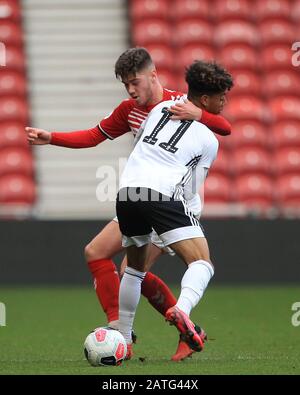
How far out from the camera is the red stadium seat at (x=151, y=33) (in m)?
13.7

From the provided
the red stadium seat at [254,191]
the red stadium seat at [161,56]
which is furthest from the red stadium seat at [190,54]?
the red stadium seat at [254,191]

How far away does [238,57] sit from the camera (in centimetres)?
1379

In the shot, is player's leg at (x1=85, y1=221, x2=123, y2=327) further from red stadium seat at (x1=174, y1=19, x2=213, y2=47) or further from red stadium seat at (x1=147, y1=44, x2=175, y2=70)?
red stadium seat at (x1=174, y1=19, x2=213, y2=47)

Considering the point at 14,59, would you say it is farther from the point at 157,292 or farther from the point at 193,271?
the point at 193,271

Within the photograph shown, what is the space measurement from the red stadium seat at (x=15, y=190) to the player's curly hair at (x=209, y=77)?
258 inches

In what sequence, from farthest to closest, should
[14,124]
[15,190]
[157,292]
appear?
[14,124], [15,190], [157,292]

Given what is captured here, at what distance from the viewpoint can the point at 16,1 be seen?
14.2 m

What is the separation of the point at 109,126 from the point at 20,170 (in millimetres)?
6420

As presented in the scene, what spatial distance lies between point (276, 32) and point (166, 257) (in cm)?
448

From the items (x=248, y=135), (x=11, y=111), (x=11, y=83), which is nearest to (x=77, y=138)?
(x=11, y=111)

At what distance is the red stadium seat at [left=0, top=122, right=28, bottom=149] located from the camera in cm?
1248

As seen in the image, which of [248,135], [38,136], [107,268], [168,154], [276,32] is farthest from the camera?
[276,32]

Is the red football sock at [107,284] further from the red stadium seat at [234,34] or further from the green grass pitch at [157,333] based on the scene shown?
the red stadium seat at [234,34]

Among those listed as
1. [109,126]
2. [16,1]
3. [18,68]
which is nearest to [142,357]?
[109,126]
